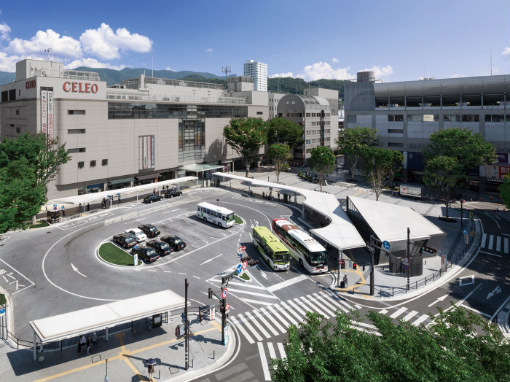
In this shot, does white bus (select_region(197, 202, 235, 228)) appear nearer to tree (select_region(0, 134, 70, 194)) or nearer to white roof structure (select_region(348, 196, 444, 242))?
white roof structure (select_region(348, 196, 444, 242))

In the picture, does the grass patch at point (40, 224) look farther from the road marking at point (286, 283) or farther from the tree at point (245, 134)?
the tree at point (245, 134)

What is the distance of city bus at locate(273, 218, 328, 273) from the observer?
4281 cm

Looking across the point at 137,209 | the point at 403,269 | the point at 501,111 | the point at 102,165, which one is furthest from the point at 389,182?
the point at 102,165

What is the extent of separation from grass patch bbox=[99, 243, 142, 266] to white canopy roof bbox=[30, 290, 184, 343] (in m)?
16.0

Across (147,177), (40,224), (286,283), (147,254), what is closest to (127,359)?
(147,254)

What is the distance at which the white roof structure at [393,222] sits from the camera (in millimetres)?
46125

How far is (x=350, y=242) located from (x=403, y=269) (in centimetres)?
725

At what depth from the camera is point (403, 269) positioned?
43.9 m

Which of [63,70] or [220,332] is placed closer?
[220,332]

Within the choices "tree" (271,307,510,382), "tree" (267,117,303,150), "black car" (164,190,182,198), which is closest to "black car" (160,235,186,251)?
"black car" (164,190,182,198)

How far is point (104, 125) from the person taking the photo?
75.0m

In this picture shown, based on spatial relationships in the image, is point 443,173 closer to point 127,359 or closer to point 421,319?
point 421,319

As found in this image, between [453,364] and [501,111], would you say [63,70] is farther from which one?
[501,111]

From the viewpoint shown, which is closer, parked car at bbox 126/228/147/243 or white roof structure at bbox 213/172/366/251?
white roof structure at bbox 213/172/366/251
